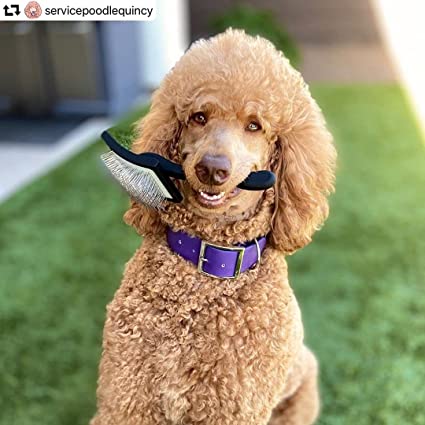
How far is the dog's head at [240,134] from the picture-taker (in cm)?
102

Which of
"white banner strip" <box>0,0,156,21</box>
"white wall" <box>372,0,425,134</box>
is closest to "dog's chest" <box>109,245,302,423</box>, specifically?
"white banner strip" <box>0,0,156,21</box>

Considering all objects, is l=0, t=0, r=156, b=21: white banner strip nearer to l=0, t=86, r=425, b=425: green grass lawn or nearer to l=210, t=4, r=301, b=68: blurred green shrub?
l=0, t=86, r=425, b=425: green grass lawn

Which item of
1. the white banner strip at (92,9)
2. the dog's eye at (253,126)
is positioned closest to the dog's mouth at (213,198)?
the dog's eye at (253,126)

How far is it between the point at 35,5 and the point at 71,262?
66.7 inches

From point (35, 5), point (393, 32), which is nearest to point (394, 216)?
point (35, 5)

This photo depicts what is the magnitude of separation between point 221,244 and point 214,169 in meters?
0.23

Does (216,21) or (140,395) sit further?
(216,21)

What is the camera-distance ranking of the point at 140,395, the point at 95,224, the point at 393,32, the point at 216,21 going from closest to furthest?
the point at 140,395 < the point at 95,224 < the point at 216,21 < the point at 393,32

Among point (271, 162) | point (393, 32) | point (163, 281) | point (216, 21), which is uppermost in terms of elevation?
point (271, 162)

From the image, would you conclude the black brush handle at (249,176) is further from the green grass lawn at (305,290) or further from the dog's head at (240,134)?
the green grass lawn at (305,290)

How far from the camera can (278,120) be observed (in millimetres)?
1072

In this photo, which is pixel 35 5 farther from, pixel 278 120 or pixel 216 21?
pixel 216 21

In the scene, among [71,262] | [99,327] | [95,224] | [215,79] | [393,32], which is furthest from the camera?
[393,32]

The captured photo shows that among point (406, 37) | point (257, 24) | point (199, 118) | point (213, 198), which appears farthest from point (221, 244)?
point (406, 37)
